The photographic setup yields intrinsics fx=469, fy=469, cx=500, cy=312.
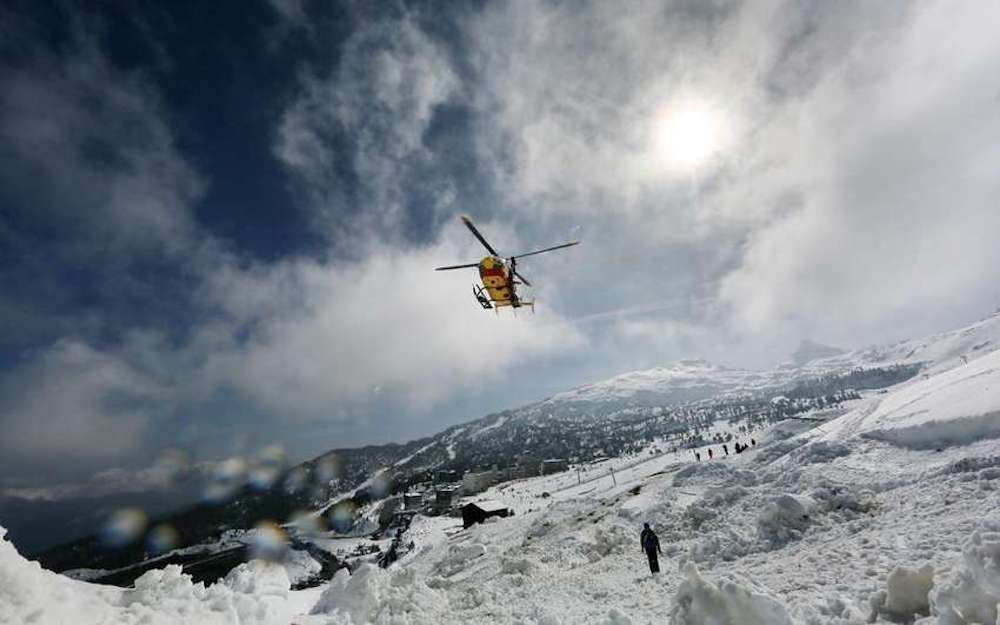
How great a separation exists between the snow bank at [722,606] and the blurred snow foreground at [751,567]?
0.02 meters

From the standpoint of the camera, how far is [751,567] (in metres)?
11.7

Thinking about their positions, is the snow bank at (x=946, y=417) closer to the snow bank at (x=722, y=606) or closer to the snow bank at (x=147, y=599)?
the snow bank at (x=722, y=606)

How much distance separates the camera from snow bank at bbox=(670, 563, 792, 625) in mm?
6449

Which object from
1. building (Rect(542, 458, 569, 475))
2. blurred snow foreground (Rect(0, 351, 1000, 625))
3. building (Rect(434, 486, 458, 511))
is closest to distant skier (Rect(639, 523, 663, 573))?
blurred snow foreground (Rect(0, 351, 1000, 625))

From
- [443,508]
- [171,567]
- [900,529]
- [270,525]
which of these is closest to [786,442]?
[900,529]

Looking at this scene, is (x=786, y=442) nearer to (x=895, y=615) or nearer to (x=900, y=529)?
(x=900, y=529)

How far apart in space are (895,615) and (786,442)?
78.5 feet

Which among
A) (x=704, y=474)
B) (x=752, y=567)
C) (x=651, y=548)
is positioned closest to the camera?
(x=752, y=567)

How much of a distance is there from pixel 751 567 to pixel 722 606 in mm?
6083

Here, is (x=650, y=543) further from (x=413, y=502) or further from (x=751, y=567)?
(x=413, y=502)

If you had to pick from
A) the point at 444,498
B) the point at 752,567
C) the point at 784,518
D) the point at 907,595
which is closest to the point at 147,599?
the point at 907,595

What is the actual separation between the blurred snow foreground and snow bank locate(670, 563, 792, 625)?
19mm

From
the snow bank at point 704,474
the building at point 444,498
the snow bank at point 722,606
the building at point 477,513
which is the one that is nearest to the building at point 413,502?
the building at point 444,498

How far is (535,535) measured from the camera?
87.5 ft
